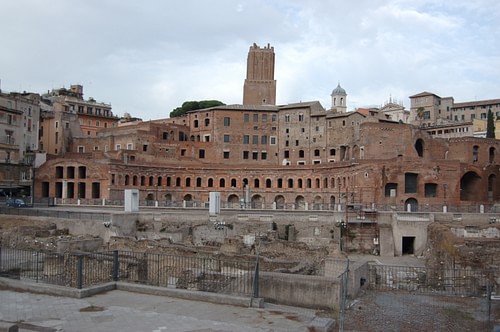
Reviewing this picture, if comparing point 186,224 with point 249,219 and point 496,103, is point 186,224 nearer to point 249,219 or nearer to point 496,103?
point 249,219

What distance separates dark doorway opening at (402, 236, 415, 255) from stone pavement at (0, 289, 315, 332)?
2649 centimetres

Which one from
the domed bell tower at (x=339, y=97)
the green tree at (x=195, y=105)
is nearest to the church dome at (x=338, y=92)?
the domed bell tower at (x=339, y=97)

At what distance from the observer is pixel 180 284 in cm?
1655

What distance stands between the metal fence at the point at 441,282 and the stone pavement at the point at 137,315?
548cm

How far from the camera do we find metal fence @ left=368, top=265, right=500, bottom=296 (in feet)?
55.9

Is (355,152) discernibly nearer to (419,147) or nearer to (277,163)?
(419,147)

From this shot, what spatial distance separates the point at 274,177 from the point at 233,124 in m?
12.7

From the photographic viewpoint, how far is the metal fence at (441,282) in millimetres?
17031

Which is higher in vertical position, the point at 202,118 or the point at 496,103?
the point at 496,103

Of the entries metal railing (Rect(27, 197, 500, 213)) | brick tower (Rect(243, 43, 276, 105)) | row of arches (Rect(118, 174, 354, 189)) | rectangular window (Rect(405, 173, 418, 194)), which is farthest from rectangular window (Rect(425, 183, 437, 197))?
brick tower (Rect(243, 43, 276, 105))

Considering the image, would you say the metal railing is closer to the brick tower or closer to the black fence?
the black fence

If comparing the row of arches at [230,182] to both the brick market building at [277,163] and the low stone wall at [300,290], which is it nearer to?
the brick market building at [277,163]

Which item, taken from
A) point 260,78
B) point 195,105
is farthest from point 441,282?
point 195,105

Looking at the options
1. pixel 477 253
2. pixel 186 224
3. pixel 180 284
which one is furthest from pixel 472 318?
pixel 186 224
